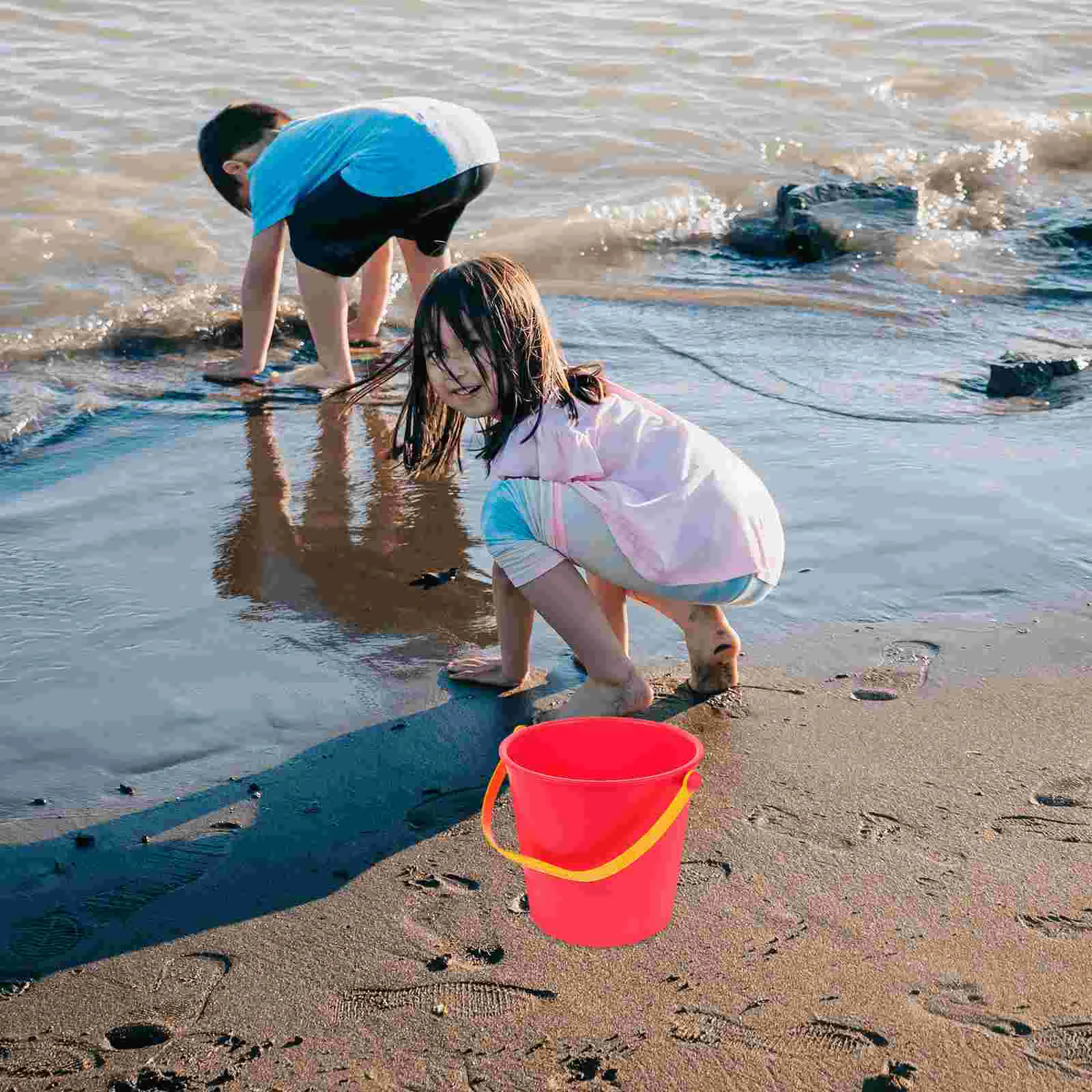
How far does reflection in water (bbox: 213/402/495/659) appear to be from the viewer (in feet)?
11.3

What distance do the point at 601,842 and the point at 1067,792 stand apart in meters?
1.01

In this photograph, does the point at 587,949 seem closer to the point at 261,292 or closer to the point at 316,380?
the point at 316,380

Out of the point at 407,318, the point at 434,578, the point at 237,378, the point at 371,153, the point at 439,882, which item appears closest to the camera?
the point at 439,882

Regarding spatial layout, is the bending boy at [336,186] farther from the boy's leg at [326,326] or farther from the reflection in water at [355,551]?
the reflection in water at [355,551]

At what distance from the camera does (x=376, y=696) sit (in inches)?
119

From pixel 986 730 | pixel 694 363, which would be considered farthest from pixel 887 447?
pixel 986 730

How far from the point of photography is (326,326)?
16.9 feet

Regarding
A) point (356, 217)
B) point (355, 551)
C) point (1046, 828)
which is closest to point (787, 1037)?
point (1046, 828)

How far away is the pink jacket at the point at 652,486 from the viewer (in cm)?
277

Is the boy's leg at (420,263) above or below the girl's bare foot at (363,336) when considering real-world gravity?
above

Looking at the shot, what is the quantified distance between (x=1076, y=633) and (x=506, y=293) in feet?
5.45

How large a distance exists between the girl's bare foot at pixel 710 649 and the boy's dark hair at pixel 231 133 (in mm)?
3099

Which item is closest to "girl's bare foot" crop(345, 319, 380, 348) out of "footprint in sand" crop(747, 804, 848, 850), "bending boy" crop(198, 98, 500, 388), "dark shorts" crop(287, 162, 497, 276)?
"bending boy" crop(198, 98, 500, 388)

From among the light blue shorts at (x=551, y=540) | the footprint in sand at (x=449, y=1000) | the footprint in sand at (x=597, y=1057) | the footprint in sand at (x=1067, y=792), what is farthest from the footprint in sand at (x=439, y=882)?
the footprint in sand at (x=1067, y=792)
